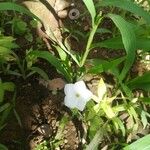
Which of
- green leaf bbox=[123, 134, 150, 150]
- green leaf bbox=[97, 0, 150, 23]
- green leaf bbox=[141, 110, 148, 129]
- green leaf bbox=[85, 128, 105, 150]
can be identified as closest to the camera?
green leaf bbox=[123, 134, 150, 150]

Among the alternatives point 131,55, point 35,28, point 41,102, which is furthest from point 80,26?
point 131,55

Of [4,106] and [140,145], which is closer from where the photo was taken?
[140,145]

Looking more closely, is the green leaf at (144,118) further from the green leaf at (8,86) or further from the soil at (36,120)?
the green leaf at (8,86)

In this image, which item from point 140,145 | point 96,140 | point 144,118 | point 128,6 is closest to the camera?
point 140,145

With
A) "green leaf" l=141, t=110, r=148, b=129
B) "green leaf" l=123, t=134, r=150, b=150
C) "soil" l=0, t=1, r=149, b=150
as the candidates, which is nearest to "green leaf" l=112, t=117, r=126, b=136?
"green leaf" l=141, t=110, r=148, b=129

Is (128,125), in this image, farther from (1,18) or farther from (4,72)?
(1,18)

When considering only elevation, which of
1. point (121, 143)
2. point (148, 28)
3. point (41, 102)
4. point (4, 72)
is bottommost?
point (121, 143)

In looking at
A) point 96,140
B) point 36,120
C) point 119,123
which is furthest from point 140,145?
point 36,120

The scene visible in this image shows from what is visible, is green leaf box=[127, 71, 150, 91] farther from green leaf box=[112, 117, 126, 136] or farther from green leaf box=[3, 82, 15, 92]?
green leaf box=[3, 82, 15, 92]

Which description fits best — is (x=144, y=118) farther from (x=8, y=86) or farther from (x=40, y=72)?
(x=8, y=86)

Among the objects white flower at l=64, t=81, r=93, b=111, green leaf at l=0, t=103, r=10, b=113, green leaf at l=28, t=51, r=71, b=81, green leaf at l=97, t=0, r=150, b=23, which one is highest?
green leaf at l=97, t=0, r=150, b=23

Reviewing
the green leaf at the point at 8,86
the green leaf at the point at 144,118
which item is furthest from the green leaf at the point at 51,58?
the green leaf at the point at 144,118
